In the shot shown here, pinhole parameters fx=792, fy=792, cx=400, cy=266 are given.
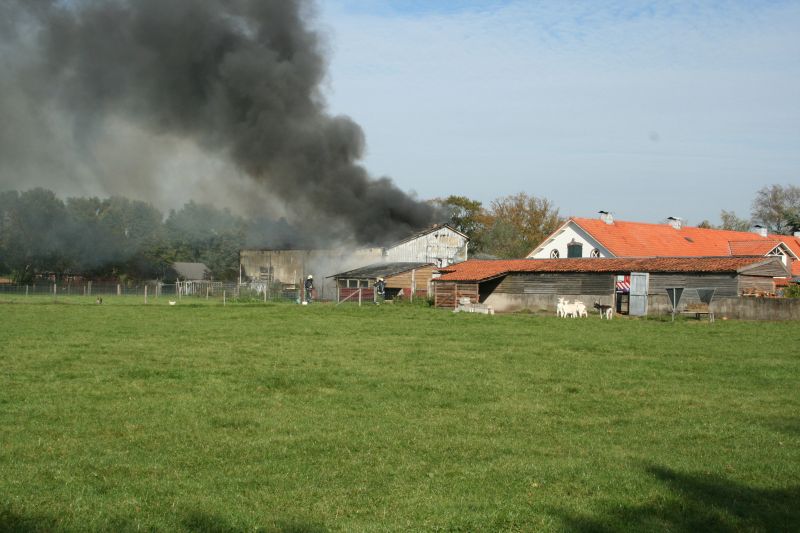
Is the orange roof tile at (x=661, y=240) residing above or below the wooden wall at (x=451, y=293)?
above

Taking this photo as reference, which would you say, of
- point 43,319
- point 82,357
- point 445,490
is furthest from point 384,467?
point 43,319

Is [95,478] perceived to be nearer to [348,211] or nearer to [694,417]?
[694,417]

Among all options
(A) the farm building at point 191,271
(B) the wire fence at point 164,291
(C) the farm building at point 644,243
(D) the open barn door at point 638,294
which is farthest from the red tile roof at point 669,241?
(A) the farm building at point 191,271

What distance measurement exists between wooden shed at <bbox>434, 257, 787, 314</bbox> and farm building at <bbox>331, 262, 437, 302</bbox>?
5.72 metres

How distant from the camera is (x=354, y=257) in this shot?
65875mm

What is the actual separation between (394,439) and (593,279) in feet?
129

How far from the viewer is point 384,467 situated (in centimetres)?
805

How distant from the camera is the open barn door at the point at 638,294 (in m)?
42.6

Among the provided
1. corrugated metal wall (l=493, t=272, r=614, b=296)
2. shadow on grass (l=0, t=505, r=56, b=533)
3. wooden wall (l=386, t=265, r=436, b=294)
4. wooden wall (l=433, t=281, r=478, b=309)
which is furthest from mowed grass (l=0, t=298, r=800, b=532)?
wooden wall (l=386, t=265, r=436, b=294)

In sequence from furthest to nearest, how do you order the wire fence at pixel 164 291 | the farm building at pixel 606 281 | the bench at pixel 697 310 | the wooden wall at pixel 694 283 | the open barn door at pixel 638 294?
A: the wire fence at pixel 164 291, the open barn door at pixel 638 294, the farm building at pixel 606 281, the wooden wall at pixel 694 283, the bench at pixel 697 310

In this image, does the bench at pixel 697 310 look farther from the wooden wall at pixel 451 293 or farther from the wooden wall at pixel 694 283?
the wooden wall at pixel 451 293

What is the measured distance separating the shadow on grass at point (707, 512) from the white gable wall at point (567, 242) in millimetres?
54829

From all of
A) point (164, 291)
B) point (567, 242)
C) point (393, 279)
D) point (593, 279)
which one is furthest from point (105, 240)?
point (593, 279)

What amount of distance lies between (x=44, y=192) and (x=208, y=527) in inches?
3802
